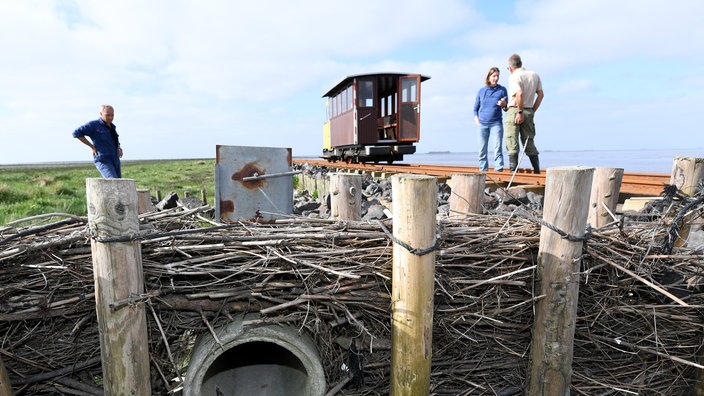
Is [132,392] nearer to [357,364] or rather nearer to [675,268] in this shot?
[357,364]

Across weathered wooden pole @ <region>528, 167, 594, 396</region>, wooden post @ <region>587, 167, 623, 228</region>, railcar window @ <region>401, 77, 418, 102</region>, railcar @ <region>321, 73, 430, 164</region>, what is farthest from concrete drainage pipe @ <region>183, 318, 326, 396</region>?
railcar window @ <region>401, 77, 418, 102</region>

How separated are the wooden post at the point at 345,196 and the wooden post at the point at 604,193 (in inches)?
77.8

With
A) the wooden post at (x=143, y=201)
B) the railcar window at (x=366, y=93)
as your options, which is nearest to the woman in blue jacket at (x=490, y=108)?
the wooden post at (x=143, y=201)

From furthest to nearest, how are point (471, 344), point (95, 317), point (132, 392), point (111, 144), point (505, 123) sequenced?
point (505, 123) < point (111, 144) < point (471, 344) < point (95, 317) < point (132, 392)

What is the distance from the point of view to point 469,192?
3.58 m

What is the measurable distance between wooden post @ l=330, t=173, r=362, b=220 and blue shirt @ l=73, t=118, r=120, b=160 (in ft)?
15.9

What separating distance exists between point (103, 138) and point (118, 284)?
16.3 ft

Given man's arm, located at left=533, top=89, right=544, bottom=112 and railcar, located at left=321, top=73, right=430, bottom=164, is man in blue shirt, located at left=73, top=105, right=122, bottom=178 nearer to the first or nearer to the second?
man's arm, located at left=533, top=89, right=544, bottom=112

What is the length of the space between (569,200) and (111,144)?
21.7ft

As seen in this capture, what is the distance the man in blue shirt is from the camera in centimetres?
646

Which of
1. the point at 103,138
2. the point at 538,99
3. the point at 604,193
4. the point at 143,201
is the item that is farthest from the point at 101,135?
the point at 538,99

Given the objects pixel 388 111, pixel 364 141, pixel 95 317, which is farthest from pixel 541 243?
pixel 388 111

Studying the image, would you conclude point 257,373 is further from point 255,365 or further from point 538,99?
point 538,99

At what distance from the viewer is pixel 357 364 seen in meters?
3.00
